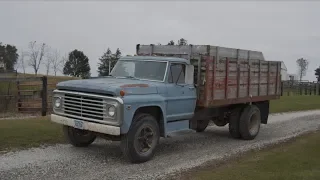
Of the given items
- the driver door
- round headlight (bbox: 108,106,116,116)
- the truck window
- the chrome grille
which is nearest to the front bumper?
the chrome grille

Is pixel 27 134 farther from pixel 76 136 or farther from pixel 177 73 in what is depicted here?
pixel 177 73

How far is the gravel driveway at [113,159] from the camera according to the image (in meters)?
7.69

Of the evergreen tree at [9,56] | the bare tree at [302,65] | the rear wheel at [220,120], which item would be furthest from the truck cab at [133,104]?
Result: the bare tree at [302,65]

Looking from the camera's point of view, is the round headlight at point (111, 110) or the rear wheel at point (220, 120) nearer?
the round headlight at point (111, 110)

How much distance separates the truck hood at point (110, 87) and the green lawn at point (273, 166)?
1974mm

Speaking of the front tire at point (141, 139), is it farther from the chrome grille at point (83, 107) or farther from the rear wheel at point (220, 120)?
the rear wheel at point (220, 120)

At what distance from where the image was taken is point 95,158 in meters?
Result: 9.02

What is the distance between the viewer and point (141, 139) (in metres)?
8.83

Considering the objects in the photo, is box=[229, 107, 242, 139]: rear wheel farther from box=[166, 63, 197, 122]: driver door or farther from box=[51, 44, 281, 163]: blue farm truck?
box=[166, 63, 197, 122]: driver door

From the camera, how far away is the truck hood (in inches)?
324

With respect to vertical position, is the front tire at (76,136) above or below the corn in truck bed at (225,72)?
below

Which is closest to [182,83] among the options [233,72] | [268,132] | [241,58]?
[233,72]

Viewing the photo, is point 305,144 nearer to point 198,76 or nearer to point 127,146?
point 198,76

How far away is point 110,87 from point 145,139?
57.0 inches
